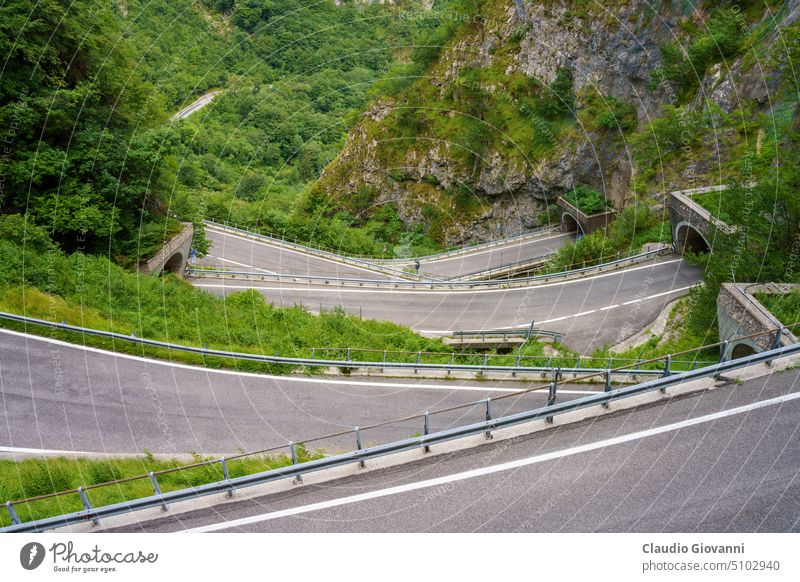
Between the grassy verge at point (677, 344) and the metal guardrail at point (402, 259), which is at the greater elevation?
the metal guardrail at point (402, 259)

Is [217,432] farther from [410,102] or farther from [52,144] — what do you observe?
[410,102]

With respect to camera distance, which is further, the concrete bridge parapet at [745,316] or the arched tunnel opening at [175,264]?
the arched tunnel opening at [175,264]

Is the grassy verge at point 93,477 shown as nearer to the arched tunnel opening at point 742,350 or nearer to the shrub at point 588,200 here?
the arched tunnel opening at point 742,350

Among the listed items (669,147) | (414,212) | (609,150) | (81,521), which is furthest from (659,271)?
(414,212)

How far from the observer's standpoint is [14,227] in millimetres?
24484

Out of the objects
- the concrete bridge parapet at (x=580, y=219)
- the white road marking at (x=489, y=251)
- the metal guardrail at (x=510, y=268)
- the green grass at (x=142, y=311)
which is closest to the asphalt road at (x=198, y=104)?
the white road marking at (x=489, y=251)

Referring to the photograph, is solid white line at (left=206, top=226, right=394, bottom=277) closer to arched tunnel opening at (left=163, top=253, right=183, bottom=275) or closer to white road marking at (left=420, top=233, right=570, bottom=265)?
Answer: white road marking at (left=420, top=233, right=570, bottom=265)

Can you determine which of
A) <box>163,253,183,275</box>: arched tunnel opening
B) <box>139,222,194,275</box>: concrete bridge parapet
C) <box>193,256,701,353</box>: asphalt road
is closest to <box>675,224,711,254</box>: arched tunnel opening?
<box>193,256,701,353</box>: asphalt road

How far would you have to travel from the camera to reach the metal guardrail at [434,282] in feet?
117

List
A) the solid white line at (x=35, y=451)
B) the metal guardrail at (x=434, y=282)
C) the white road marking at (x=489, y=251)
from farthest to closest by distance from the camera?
the white road marking at (x=489, y=251) → the metal guardrail at (x=434, y=282) → the solid white line at (x=35, y=451)

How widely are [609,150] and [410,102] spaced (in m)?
27.6
